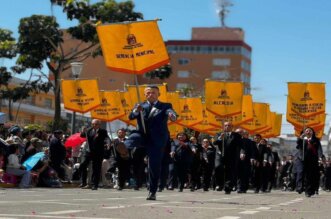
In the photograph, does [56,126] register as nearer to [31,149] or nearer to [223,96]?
[223,96]

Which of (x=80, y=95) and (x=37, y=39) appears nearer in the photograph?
(x=80, y=95)

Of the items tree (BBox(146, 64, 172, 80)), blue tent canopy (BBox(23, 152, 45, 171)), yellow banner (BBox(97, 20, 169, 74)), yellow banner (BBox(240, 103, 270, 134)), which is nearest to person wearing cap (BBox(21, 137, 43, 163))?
blue tent canopy (BBox(23, 152, 45, 171))

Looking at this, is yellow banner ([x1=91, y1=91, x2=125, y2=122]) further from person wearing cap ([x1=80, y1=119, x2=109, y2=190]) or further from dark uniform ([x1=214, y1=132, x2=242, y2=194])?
dark uniform ([x1=214, y1=132, x2=242, y2=194])

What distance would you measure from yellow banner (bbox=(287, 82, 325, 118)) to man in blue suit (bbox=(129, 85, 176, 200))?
2370 centimetres

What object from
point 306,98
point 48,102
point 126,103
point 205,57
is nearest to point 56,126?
point 126,103

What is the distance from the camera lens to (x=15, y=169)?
21266 mm

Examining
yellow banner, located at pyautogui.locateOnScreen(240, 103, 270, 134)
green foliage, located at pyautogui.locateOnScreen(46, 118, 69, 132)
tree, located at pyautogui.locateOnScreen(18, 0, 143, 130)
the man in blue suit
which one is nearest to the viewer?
the man in blue suit

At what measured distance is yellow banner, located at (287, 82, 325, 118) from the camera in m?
36.6

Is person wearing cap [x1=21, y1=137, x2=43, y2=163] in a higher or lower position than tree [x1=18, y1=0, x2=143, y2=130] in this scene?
lower

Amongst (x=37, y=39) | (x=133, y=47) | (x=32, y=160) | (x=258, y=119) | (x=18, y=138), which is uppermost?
(x=37, y=39)

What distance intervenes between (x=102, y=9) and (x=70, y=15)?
206cm

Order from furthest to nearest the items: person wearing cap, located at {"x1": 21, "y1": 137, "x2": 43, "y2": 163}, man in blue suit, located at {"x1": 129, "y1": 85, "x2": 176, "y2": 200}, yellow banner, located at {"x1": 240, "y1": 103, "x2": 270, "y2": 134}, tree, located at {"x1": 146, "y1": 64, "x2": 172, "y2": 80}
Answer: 1. tree, located at {"x1": 146, "y1": 64, "x2": 172, "y2": 80}
2. yellow banner, located at {"x1": 240, "y1": 103, "x2": 270, "y2": 134}
3. person wearing cap, located at {"x1": 21, "y1": 137, "x2": 43, "y2": 163}
4. man in blue suit, located at {"x1": 129, "y1": 85, "x2": 176, "y2": 200}

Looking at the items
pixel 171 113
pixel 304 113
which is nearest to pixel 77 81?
pixel 304 113

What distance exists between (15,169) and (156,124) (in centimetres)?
872
